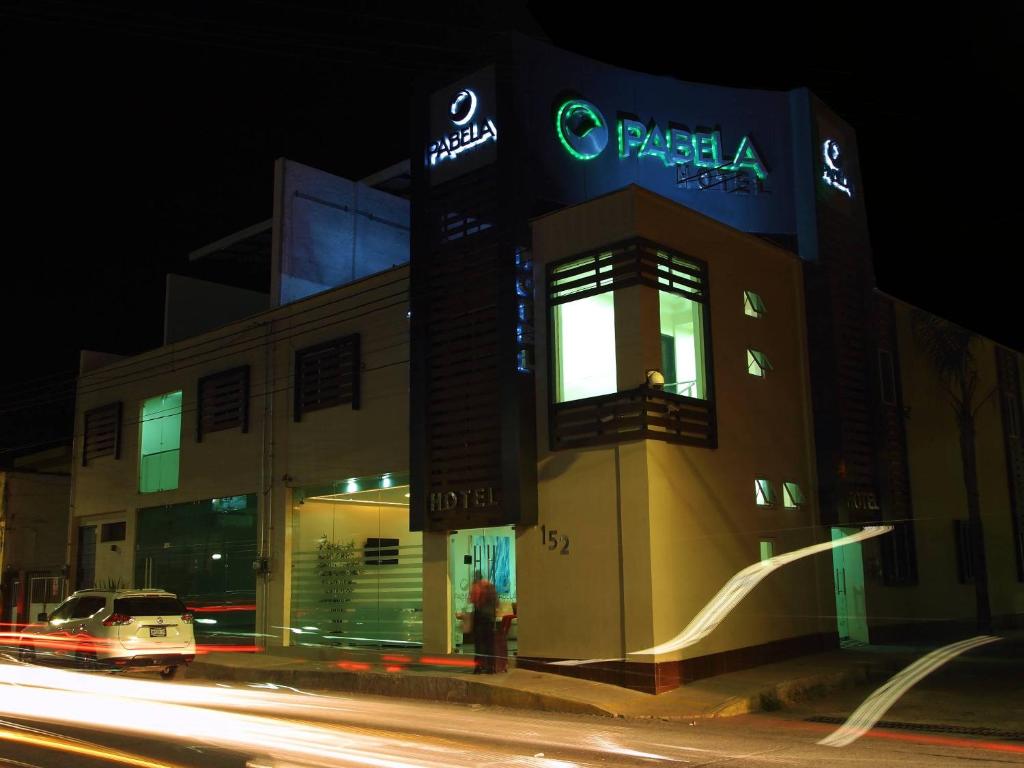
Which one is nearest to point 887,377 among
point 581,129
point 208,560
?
point 581,129

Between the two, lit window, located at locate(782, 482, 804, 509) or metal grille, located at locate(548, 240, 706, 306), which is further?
lit window, located at locate(782, 482, 804, 509)

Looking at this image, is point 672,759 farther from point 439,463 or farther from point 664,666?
point 439,463

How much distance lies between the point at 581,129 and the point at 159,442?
14.7 m

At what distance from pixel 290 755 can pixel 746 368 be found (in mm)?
11333

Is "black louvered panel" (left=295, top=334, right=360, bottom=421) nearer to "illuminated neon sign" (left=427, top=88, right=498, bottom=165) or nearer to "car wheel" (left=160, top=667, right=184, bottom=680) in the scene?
"illuminated neon sign" (left=427, top=88, right=498, bottom=165)

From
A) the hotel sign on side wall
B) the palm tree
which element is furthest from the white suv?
the palm tree

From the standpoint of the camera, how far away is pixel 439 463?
1812 cm

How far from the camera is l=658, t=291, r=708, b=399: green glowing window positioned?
16.9 metres

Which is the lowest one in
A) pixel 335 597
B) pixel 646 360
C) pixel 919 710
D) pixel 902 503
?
pixel 919 710

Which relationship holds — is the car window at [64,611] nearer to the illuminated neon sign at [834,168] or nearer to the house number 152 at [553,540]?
the house number 152 at [553,540]

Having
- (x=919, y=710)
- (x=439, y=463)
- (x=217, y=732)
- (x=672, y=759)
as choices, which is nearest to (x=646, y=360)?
(x=439, y=463)

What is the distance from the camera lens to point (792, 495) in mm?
18922

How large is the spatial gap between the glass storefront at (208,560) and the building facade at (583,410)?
9 cm

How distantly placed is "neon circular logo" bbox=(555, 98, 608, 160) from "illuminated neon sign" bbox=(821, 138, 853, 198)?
5.12 metres
